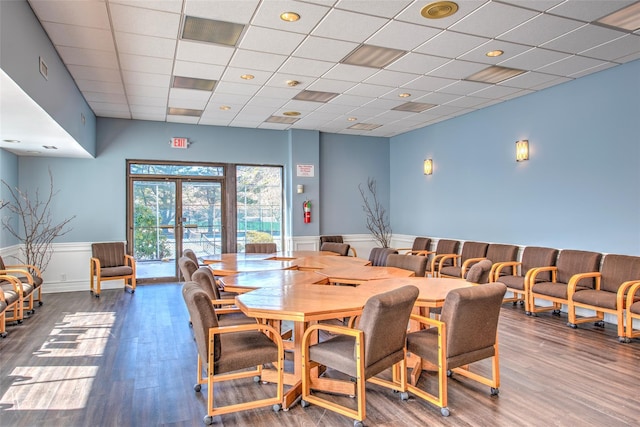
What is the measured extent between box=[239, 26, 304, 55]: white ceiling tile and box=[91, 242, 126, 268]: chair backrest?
4.84 metres

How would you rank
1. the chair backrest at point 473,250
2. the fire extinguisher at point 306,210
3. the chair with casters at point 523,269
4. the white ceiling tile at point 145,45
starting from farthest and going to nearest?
the fire extinguisher at point 306,210, the chair backrest at point 473,250, the chair with casters at point 523,269, the white ceiling tile at point 145,45

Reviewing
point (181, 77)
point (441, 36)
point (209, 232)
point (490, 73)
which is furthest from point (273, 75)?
point (209, 232)

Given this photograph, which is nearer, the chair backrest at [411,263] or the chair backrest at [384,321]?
the chair backrest at [384,321]

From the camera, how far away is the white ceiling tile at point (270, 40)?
4.15 metres

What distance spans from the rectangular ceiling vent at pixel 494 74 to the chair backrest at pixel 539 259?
7.95 ft

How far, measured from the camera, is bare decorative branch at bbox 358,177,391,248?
32.0 feet

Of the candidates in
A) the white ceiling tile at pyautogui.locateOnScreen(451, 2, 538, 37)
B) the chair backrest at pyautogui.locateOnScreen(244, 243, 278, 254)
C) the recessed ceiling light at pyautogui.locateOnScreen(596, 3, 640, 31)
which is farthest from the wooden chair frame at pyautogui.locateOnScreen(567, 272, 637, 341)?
the chair backrest at pyautogui.locateOnScreen(244, 243, 278, 254)

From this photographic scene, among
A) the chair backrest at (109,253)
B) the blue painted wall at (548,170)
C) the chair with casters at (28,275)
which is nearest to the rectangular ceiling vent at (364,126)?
the blue painted wall at (548,170)

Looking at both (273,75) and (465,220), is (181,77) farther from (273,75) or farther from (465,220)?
(465,220)

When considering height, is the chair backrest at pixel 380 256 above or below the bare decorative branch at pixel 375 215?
below

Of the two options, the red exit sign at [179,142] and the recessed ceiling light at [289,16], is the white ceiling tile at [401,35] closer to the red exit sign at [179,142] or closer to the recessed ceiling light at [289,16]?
the recessed ceiling light at [289,16]

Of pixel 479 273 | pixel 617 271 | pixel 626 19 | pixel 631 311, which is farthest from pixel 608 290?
pixel 626 19

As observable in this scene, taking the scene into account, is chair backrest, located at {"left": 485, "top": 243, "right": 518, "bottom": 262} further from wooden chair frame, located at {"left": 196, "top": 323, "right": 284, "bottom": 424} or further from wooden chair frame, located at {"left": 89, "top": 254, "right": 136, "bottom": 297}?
wooden chair frame, located at {"left": 89, "top": 254, "right": 136, "bottom": 297}

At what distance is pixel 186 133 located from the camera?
834 cm
